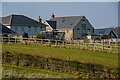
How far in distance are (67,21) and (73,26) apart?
394cm

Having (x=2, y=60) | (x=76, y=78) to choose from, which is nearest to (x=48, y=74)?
(x=76, y=78)

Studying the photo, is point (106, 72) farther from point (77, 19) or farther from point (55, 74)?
point (77, 19)

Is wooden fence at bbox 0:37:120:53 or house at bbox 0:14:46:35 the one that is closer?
wooden fence at bbox 0:37:120:53

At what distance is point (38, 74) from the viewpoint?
14391 mm

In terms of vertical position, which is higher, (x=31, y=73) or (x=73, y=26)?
(x=73, y=26)

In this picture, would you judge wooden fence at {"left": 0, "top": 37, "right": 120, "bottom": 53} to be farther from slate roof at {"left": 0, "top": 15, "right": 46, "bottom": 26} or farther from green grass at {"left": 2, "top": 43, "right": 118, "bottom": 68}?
slate roof at {"left": 0, "top": 15, "right": 46, "bottom": 26}

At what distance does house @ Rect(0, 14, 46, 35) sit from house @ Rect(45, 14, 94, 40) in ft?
22.2

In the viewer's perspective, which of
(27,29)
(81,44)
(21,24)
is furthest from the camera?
(27,29)

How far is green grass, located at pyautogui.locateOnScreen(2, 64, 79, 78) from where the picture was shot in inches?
547

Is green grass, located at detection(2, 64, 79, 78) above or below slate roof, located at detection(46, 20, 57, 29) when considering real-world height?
below

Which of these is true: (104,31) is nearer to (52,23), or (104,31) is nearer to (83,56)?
(52,23)

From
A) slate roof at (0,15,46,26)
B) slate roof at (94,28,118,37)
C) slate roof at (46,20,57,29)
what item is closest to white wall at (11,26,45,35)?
slate roof at (0,15,46,26)

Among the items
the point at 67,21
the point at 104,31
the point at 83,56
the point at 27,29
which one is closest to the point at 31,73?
the point at 83,56

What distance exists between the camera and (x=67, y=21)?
67812 millimetres
